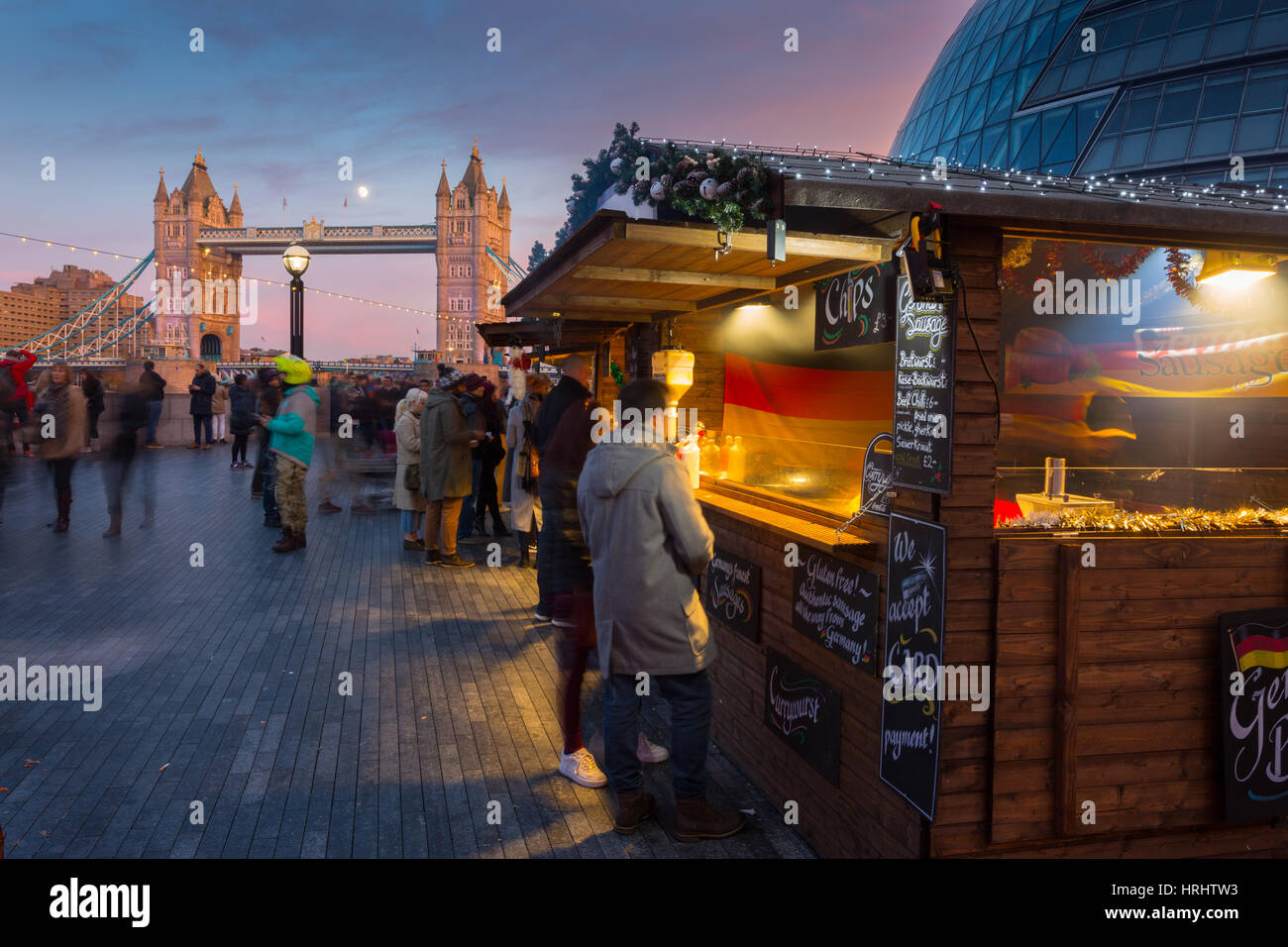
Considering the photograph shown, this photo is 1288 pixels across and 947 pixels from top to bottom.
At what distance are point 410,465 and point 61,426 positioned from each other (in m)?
4.13

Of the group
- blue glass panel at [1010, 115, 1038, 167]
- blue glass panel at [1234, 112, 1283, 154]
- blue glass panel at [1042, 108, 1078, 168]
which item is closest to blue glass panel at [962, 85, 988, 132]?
blue glass panel at [1010, 115, 1038, 167]

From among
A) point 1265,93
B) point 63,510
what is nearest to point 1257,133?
point 1265,93

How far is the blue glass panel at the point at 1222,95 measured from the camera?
73.4 feet

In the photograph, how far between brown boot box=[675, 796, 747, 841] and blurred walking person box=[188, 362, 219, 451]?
20541mm

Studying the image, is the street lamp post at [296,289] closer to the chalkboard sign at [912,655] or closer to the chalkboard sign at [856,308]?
the chalkboard sign at [856,308]

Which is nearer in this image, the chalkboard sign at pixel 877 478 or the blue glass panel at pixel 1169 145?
the chalkboard sign at pixel 877 478

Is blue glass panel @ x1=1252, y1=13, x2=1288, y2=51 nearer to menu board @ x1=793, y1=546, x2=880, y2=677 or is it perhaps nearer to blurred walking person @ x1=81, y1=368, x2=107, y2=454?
menu board @ x1=793, y1=546, x2=880, y2=677

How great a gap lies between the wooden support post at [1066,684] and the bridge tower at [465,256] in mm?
107263

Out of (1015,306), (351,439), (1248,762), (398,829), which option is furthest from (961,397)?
(351,439)

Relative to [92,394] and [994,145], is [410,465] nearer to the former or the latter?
[92,394]

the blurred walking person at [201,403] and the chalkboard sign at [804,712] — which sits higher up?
the blurred walking person at [201,403]

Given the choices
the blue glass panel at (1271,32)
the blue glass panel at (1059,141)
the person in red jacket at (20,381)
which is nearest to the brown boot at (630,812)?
the person in red jacket at (20,381)

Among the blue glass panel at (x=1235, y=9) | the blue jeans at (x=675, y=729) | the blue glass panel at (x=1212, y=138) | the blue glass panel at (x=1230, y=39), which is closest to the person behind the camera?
the blue jeans at (x=675, y=729)
